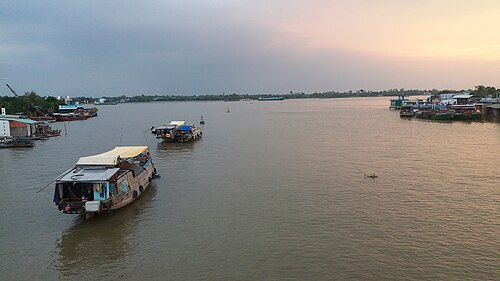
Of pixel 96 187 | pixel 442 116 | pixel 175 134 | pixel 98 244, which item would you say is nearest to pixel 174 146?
pixel 175 134

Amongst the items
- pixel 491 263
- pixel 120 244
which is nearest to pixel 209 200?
pixel 120 244

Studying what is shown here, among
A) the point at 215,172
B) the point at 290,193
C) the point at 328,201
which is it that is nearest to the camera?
the point at 328,201

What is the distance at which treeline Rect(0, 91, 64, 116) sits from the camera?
52.2 metres

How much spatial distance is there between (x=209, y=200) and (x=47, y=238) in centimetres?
545

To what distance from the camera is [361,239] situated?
404 inches

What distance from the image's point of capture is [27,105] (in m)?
54.7

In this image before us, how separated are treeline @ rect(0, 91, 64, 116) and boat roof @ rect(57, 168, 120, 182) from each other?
4603 centimetres

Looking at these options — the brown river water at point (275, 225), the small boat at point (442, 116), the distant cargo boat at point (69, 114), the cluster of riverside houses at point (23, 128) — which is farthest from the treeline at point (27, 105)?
the small boat at point (442, 116)

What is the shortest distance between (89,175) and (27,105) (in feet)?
166

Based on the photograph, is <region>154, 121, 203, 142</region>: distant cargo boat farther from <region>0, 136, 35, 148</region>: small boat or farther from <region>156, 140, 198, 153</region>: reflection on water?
<region>0, 136, 35, 148</region>: small boat

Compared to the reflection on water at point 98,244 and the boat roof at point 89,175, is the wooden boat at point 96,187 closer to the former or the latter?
the boat roof at point 89,175

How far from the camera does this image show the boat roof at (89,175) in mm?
11630

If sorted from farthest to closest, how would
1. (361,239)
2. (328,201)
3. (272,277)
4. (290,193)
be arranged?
1. (290,193)
2. (328,201)
3. (361,239)
4. (272,277)

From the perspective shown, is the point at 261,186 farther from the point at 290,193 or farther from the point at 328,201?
the point at 328,201
